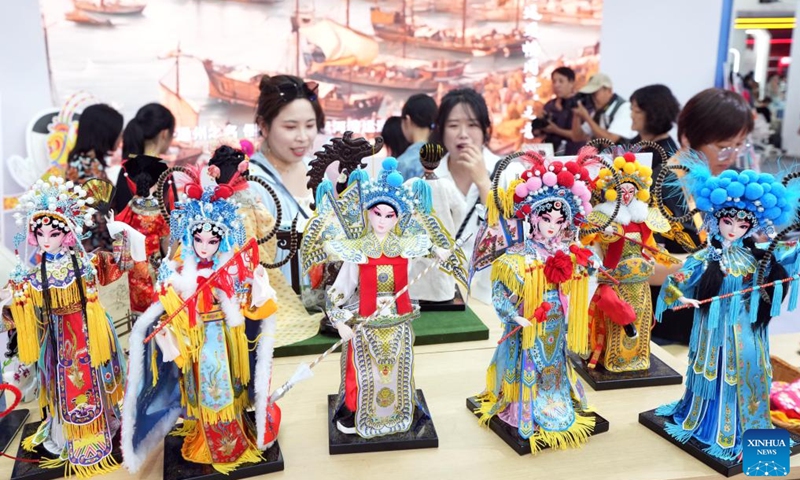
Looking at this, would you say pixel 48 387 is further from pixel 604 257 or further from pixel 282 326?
pixel 604 257

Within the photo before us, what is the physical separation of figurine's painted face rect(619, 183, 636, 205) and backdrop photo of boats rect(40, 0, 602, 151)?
2706 millimetres

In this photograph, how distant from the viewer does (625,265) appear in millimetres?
2129

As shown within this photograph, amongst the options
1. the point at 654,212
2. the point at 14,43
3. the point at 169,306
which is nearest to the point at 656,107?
the point at 654,212

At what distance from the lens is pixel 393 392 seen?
1821mm

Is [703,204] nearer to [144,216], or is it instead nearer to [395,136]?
[144,216]

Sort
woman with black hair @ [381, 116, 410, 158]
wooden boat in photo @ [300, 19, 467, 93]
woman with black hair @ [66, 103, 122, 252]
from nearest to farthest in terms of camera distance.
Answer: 1. woman with black hair @ [66, 103, 122, 252]
2. woman with black hair @ [381, 116, 410, 158]
3. wooden boat in photo @ [300, 19, 467, 93]

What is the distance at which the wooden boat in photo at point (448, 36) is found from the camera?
4367 mm

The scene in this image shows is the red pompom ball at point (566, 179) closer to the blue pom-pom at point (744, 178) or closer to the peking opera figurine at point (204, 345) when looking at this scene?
the blue pom-pom at point (744, 178)

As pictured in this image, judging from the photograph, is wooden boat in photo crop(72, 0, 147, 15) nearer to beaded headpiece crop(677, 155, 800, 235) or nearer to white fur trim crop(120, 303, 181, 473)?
white fur trim crop(120, 303, 181, 473)

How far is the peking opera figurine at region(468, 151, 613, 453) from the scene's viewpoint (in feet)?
5.75

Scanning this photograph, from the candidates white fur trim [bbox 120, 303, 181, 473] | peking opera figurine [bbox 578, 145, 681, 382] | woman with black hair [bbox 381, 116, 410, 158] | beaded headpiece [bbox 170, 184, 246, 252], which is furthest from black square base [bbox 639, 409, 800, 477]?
woman with black hair [bbox 381, 116, 410, 158]

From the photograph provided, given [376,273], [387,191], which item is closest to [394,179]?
[387,191]

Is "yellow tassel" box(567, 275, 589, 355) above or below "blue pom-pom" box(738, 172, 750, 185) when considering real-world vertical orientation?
below

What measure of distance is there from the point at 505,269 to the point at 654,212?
2.32 feet
